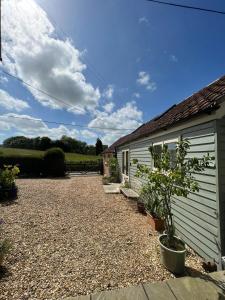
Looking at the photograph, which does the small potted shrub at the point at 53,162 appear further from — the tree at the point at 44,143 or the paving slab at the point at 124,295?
the tree at the point at 44,143

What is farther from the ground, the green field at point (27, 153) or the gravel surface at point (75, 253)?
the green field at point (27, 153)

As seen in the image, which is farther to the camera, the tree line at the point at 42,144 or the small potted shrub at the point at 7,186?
the tree line at the point at 42,144

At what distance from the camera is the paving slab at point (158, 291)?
2.46 metres

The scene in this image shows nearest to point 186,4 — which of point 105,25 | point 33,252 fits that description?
point 105,25

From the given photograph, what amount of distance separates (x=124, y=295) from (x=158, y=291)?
0.46m

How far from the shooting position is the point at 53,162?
1827 centimetres

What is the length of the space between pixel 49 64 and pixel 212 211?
921 centimetres

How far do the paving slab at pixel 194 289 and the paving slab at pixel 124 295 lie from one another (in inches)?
17.3

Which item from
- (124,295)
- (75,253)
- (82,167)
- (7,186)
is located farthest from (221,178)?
(82,167)

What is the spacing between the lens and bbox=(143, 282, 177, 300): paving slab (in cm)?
246

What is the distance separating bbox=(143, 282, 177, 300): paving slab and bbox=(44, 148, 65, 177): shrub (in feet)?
54.6

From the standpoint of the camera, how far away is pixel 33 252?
12.6ft

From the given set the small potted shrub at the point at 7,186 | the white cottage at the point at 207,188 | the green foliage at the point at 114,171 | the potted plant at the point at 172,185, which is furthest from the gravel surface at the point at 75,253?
the green foliage at the point at 114,171

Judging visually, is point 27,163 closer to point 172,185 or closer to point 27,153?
point 27,153
